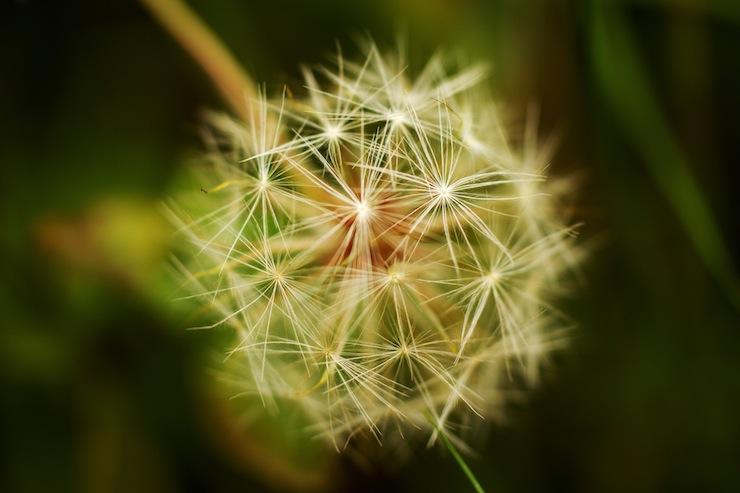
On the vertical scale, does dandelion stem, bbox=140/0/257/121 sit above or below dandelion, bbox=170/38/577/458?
above

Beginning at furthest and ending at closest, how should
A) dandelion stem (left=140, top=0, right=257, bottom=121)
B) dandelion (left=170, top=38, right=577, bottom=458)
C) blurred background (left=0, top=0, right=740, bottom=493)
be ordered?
blurred background (left=0, top=0, right=740, bottom=493) < dandelion stem (left=140, top=0, right=257, bottom=121) < dandelion (left=170, top=38, right=577, bottom=458)

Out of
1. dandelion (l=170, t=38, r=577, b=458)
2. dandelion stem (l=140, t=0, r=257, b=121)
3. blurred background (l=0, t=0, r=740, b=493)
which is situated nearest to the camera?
dandelion (l=170, t=38, r=577, b=458)

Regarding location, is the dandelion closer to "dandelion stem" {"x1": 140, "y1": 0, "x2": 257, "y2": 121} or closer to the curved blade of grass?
"dandelion stem" {"x1": 140, "y1": 0, "x2": 257, "y2": 121}

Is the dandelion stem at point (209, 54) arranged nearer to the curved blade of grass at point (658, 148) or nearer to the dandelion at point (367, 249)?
the dandelion at point (367, 249)

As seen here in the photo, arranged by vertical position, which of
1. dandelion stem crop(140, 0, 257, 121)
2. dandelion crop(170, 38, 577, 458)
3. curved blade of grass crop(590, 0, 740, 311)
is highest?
curved blade of grass crop(590, 0, 740, 311)

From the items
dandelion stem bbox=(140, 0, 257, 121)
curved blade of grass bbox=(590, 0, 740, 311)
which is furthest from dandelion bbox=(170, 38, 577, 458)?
curved blade of grass bbox=(590, 0, 740, 311)

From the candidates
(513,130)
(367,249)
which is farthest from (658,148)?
(367,249)

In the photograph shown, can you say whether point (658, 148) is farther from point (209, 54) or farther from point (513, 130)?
point (209, 54)

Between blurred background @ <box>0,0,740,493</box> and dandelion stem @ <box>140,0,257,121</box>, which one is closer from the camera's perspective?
dandelion stem @ <box>140,0,257,121</box>
